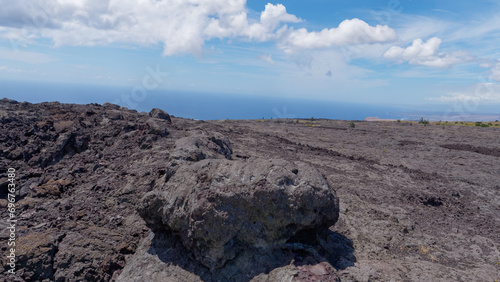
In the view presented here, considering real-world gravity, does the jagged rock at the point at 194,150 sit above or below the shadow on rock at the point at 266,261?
above

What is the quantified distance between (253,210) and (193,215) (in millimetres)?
1440

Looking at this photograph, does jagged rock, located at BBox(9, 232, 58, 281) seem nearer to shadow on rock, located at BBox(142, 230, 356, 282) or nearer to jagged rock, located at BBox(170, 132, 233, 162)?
shadow on rock, located at BBox(142, 230, 356, 282)

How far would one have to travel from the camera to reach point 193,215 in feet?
22.6

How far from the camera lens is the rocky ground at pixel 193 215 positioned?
693cm

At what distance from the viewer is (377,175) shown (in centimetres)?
1639

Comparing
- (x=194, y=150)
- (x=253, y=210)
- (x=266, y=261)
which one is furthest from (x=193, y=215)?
(x=194, y=150)

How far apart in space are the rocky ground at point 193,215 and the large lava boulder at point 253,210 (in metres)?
0.06

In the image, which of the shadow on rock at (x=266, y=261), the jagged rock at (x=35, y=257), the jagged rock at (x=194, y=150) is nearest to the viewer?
the shadow on rock at (x=266, y=261)

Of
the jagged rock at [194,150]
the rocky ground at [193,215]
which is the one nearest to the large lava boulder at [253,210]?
the rocky ground at [193,215]

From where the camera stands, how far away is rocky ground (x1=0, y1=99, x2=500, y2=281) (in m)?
6.93

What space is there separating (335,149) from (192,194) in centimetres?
1958

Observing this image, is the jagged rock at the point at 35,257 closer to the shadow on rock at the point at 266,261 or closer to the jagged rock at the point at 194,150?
the shadow on rock at the point at 266,261

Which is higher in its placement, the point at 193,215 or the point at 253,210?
the point at 253,210

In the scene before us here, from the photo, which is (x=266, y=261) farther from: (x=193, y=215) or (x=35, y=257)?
(x=35, y=257)
